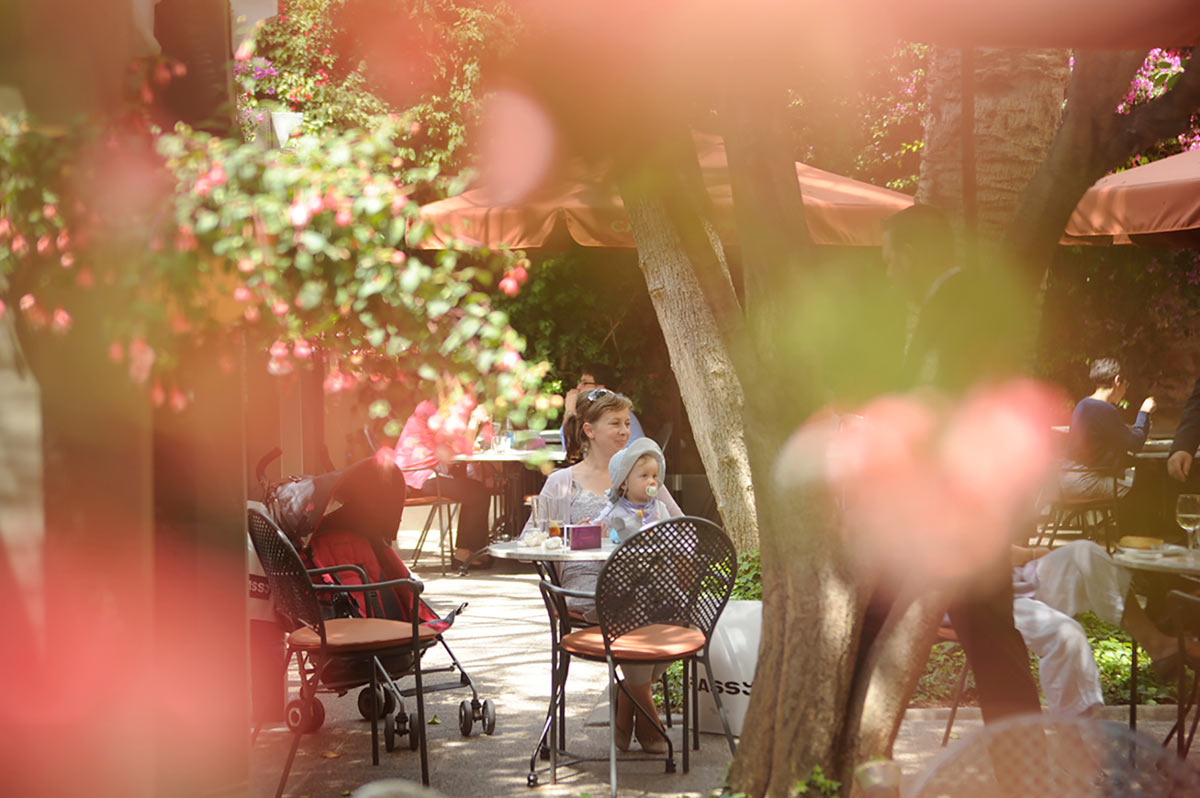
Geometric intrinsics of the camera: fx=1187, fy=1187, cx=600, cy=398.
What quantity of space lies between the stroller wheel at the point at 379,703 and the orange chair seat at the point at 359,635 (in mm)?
319

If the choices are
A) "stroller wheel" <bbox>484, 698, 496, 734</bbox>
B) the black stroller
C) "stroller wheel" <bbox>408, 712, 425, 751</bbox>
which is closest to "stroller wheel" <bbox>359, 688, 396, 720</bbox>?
the black stroller

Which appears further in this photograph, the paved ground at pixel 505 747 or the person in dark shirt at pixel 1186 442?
the person in dark shirt at pixel 1186 442

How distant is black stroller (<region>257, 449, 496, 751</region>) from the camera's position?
18.5ft

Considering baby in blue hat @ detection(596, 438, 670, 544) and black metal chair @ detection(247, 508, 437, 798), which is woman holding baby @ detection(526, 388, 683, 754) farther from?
black metal chair @ detection(247, 508, 437, 798)

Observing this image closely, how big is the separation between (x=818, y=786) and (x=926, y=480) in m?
0.94

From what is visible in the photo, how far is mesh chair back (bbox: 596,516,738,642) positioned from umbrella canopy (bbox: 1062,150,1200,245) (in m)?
3.53

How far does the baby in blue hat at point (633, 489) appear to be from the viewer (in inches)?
224

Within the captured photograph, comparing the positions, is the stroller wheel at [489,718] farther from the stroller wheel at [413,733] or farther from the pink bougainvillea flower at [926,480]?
the pink bougainvillea flower at [926,480]

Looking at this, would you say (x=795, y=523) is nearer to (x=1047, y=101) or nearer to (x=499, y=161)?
(x=1047, y=101)

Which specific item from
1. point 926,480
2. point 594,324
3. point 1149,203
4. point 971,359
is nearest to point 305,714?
point 926,480

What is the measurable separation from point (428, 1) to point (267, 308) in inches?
556

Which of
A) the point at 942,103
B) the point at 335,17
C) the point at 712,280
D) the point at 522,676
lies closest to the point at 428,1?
the point at 335,17

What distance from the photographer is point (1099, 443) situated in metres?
9.97

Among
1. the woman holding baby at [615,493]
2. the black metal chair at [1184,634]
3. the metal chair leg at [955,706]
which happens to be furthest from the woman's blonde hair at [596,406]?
the black metal chair at [1184,634]
